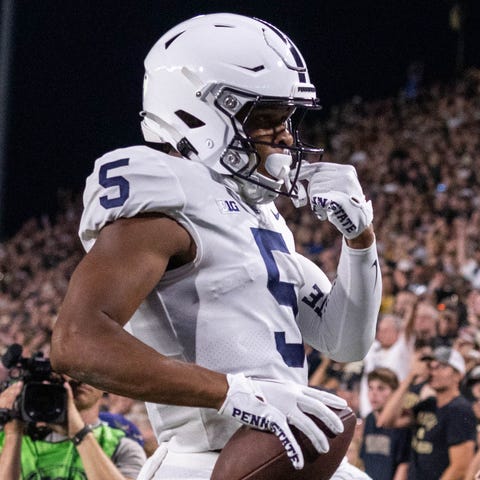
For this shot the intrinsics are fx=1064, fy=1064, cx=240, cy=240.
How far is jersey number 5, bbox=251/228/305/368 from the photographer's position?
197 centimetres

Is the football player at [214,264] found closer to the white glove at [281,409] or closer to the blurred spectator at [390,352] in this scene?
the white glove at [281,409]

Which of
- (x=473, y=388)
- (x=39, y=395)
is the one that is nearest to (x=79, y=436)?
(x=39, y=395)

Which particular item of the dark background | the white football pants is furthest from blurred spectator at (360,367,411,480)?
the dark background

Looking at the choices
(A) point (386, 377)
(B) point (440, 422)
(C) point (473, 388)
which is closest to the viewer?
(B) point (440, 422)

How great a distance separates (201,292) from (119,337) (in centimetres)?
23

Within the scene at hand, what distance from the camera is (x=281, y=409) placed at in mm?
1759

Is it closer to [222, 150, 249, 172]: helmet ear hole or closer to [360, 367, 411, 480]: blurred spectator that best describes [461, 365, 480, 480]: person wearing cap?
[360, 367, 411, 480]: blurred spectator

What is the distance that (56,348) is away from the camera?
5.65 ft

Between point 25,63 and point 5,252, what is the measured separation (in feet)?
12.6

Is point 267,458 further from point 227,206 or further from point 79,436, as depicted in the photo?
point 79,436

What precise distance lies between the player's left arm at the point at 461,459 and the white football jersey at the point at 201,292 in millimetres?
2552

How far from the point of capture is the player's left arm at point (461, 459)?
431cm

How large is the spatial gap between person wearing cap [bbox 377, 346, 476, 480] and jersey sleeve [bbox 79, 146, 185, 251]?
2.82 meters

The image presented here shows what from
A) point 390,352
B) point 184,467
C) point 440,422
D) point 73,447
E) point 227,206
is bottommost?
point 390,352
